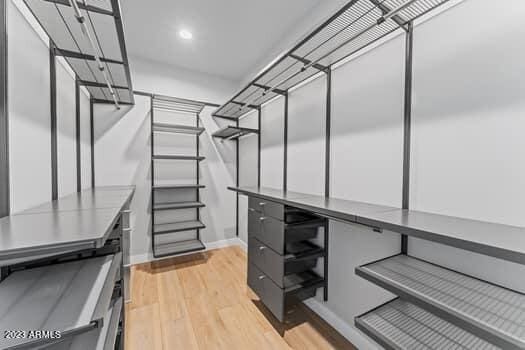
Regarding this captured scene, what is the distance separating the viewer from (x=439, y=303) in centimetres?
80

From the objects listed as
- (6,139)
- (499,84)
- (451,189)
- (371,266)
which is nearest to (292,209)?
(371,266)

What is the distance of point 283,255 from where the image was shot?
5.32 feet

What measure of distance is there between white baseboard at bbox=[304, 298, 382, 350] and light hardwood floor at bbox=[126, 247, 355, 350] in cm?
4

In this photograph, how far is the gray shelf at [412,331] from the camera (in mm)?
917

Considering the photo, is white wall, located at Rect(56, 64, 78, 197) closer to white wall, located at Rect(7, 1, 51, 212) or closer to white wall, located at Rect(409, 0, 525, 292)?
white wall, located at Rect(7, 1, 51, 212)

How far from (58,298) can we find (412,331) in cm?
155

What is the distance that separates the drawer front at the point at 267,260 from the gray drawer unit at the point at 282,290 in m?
0.05

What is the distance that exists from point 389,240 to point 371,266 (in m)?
0.33

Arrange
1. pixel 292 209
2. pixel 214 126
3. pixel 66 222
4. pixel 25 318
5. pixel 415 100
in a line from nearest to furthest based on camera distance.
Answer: pixel 25 318, pixel 66 222, pixel 415 100, pixel 292 209, pixel 214 126

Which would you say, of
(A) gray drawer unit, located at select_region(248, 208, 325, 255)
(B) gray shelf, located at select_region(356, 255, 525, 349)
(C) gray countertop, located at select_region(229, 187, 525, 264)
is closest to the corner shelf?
(A) gray drawer unit, located at select_region(248, 208, 325, 255)

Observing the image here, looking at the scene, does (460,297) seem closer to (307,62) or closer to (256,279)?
(256,279)

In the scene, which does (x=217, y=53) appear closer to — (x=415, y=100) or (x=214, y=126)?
(x=214, y=126)

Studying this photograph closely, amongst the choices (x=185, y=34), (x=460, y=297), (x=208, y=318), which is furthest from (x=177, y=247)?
(x=460, y=297)

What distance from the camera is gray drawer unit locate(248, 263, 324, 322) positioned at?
1.62 m
